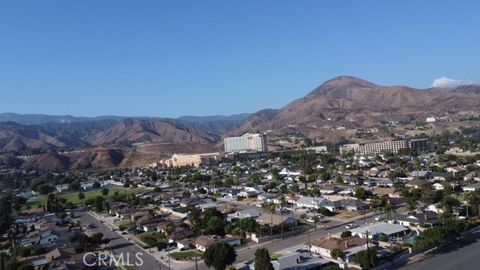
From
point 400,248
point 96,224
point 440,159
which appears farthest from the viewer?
point 440,159

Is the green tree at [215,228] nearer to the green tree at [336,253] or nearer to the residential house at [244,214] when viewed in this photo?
the residential house at [244,214]

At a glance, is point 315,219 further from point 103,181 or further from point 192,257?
point 103,181

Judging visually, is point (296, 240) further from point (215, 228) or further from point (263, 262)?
point (263, 262)

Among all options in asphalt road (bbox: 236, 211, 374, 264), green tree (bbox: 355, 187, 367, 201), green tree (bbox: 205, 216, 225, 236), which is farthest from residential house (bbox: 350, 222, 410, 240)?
green tree (bbox: 355, 187, 367, 201)

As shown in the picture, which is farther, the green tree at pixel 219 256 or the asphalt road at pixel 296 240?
the asphalt road at pixel 296 240

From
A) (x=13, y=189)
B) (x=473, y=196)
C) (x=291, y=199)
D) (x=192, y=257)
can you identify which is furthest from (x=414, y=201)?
(x=13, y=189)

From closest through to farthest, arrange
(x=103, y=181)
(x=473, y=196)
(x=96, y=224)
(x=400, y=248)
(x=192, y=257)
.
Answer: (x=400, y=248)
(x=192, y=257)
(x=473, y=196)
(x=96, y=224)
(x=103, y=181)

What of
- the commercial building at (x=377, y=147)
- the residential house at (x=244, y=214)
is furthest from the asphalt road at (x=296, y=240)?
the commercial building at (x=377, y=147)
